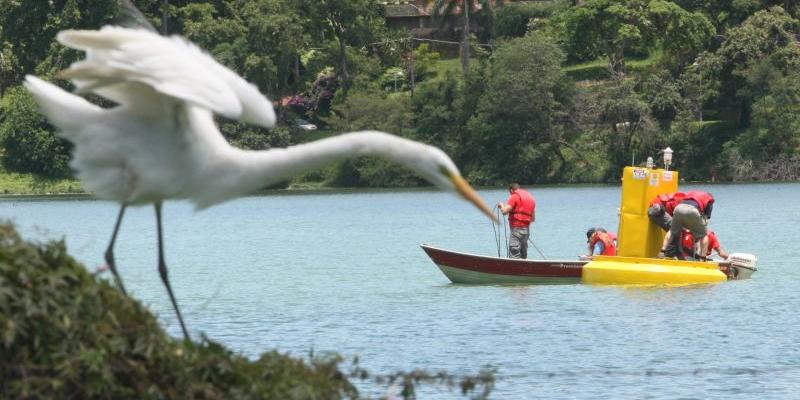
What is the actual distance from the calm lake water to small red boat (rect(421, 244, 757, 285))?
0.20 meters

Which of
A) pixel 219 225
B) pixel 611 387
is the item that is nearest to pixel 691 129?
pixel 219 225

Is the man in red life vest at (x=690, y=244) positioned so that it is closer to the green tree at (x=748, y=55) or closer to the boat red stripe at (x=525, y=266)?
the boat red stripe at (x=525, y=266)

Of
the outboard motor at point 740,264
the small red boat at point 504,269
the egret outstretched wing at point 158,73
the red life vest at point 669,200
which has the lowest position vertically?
the small red boat at point 504,269

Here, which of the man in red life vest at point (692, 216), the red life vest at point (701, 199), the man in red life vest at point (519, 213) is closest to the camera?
the man in red life vest at point (692, 216)

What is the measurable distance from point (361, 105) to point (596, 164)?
13103 millimetres

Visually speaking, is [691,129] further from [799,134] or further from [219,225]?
[219,225]

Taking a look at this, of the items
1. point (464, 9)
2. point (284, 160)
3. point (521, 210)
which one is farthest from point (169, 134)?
point (464, 9)

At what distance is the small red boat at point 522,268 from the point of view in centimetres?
2366

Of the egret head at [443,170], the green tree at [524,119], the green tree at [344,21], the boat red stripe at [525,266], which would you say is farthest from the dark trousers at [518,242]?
the green tree at [344,21]

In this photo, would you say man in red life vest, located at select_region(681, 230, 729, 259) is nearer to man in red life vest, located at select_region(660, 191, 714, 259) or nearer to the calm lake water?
man in red life vest, located at select_region(660, 191, 714, 259)

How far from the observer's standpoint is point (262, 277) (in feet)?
98.4

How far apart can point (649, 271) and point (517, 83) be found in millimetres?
53253

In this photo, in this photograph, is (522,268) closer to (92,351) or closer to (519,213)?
(519,213)

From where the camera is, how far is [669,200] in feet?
72.3
